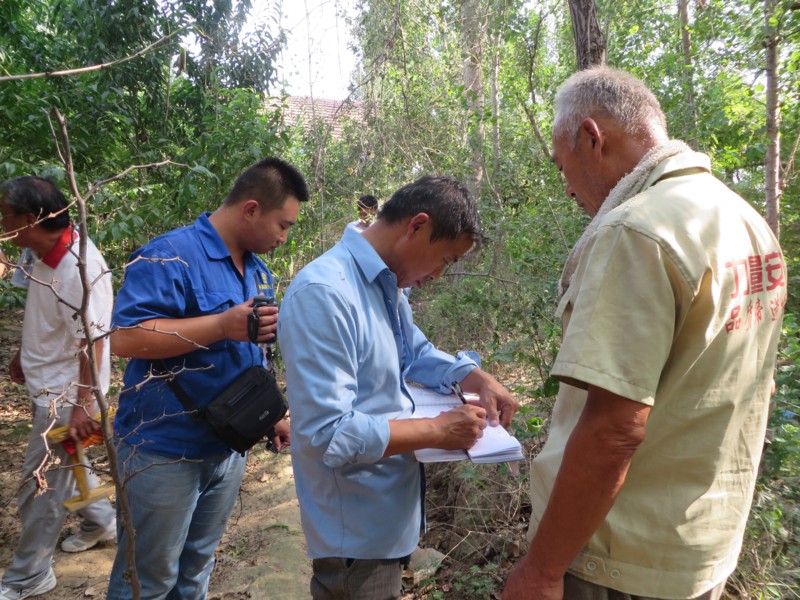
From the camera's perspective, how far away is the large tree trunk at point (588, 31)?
3500 mm

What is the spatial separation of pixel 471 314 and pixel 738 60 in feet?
12.7

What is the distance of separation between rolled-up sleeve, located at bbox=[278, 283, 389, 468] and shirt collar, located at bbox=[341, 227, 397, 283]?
0.58 feet

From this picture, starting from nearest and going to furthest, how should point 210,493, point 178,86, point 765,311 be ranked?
1. point 765,311
2. point 210,493
3. point 178,86

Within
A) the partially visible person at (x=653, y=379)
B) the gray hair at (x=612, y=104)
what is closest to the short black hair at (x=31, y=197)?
the gray hair at (x=612, y=104)

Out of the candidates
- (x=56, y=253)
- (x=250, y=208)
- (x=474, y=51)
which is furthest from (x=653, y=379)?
(x=474, y=51)

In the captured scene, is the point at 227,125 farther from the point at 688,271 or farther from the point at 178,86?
the point at 688,271

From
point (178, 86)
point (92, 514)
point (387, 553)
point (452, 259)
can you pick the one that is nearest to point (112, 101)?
point (178, 86)

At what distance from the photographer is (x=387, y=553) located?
1.65 m

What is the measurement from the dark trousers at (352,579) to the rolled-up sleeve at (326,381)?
0.36 m

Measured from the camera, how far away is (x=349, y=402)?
4.82 ft

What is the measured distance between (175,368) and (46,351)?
1.31m

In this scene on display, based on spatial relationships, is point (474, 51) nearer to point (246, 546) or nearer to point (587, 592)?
point (246, 546)

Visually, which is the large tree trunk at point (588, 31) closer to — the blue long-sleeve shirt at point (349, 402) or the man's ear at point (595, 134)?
the man's ear at point (595, 134)

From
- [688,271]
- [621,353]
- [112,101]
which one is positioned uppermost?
[112,101]
